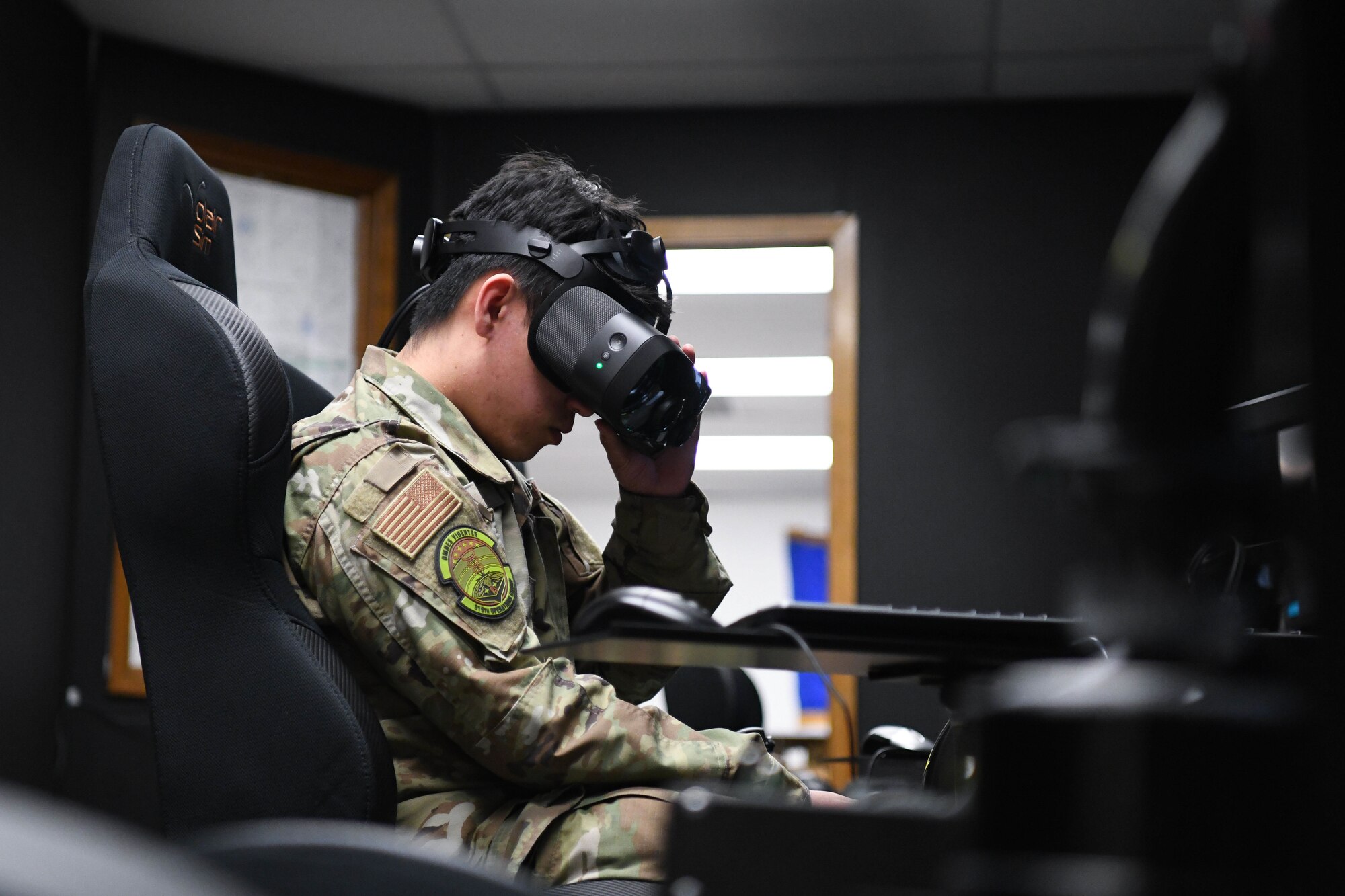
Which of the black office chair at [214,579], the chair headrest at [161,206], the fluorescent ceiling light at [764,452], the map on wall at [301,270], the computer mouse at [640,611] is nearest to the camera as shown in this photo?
the computer mouse at [640,611]

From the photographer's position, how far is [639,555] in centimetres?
152

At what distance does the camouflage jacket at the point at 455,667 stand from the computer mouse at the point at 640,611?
0.37m

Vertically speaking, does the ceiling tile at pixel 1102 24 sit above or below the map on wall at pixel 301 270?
above

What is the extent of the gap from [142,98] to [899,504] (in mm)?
2172

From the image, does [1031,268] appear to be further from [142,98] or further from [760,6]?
[142,98]

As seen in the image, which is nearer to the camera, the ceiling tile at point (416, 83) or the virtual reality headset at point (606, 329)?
the virtual reality headset at point (606, 329)

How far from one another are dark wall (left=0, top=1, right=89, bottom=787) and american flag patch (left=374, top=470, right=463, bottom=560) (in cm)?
190

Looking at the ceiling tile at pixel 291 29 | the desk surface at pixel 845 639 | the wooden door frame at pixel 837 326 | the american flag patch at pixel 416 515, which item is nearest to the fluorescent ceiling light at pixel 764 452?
the wooden door frame at pixel 837 326

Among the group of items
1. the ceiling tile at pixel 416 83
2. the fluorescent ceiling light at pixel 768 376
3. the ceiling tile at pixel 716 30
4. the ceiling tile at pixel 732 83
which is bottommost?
the fluorescent ceiling light at pixel 768 376

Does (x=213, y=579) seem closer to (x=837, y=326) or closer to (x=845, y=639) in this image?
(x=845, y=639)

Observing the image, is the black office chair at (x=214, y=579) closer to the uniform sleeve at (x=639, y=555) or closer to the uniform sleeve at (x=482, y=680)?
the uniform sleeve at (x=482, y=680)

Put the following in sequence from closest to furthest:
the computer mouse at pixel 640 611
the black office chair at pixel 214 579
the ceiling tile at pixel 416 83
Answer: the computer mouse at pixel 640 611
the black office chair at pixel 214 579
the ceiling tile at pixel 416 83

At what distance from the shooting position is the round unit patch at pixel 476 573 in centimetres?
100

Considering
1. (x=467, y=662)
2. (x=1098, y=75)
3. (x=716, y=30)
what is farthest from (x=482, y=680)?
(x=1098, y=75)
